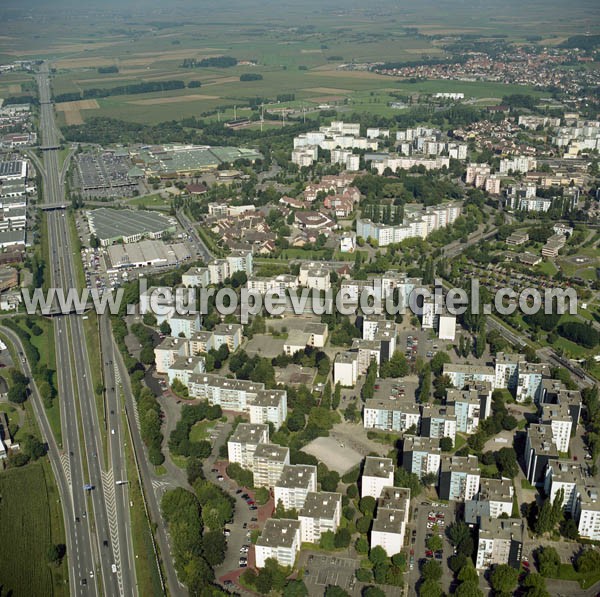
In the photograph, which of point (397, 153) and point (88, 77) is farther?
point (88, 77)

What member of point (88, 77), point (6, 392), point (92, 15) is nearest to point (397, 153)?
point (6, 392)

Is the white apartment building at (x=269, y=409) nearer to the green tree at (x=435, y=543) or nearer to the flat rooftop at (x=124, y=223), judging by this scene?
the green tree at (x=435, y=543)

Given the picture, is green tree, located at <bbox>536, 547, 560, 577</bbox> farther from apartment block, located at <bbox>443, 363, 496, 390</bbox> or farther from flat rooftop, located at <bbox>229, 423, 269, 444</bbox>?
flat rooftop, located at <bbox>229, 423, 269, 444</bbox>

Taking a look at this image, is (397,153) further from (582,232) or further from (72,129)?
(72,129)

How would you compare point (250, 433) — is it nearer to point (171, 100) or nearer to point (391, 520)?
point (391, 520)

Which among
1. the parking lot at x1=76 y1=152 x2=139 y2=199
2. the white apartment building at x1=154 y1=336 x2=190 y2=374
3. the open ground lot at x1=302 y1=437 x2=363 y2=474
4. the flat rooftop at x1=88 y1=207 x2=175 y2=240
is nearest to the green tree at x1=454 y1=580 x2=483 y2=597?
the open ground lot at x1=302 y1=437 x2=363 y2=474

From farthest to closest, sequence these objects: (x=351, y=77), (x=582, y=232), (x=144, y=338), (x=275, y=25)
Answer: (x=275, y=25) → (x=351, y=77) → (x=582, y=232) → (x=144, y=338)

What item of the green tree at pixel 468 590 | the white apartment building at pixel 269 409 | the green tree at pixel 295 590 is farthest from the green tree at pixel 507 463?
the green tree at pixel 295 590
